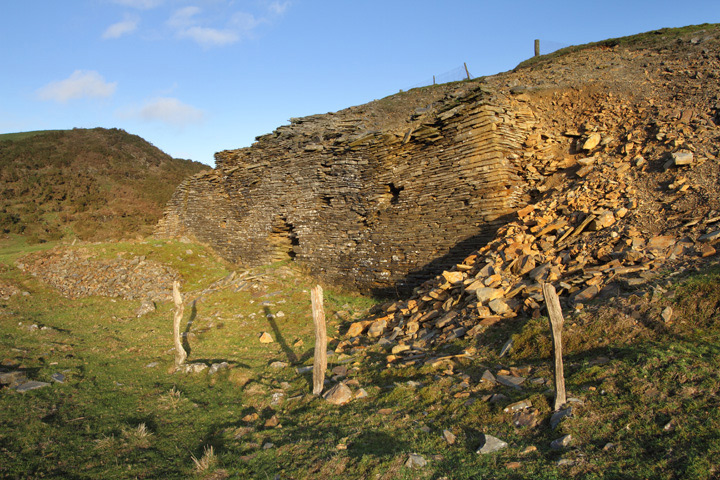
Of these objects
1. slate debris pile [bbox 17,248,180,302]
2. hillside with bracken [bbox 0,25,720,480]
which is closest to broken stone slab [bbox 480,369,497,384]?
hillside with bracken [bbox 0,25,720,480]

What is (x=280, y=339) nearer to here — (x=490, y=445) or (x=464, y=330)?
(x=464, y=330)

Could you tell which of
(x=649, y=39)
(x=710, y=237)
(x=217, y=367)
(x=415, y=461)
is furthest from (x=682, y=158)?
(x=217, y=367)

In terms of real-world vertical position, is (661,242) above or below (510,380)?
above

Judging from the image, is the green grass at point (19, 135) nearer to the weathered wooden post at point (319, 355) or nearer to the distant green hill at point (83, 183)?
the distant green hill at point (83, 183)

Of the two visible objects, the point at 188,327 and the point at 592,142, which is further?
the point at 188,327

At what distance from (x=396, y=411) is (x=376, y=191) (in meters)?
8.07

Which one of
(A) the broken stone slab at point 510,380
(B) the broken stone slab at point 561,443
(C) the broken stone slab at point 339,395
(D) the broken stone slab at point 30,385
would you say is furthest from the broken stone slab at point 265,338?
(B) the broken stone slab at point 561,443

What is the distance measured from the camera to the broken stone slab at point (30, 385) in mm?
6143

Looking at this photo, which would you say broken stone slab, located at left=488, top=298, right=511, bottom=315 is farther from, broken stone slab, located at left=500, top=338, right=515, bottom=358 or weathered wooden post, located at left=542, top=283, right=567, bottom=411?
weathered wooden post, located at left=542, top=283, right=567, bottom=411

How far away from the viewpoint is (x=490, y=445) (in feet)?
12.8

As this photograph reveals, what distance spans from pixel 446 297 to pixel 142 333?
315 inches

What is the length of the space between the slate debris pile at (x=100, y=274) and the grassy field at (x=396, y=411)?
5.88 m

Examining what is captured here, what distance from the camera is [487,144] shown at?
31.8 ft

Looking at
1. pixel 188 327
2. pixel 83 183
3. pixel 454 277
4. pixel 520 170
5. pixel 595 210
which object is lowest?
pixel 188 327
